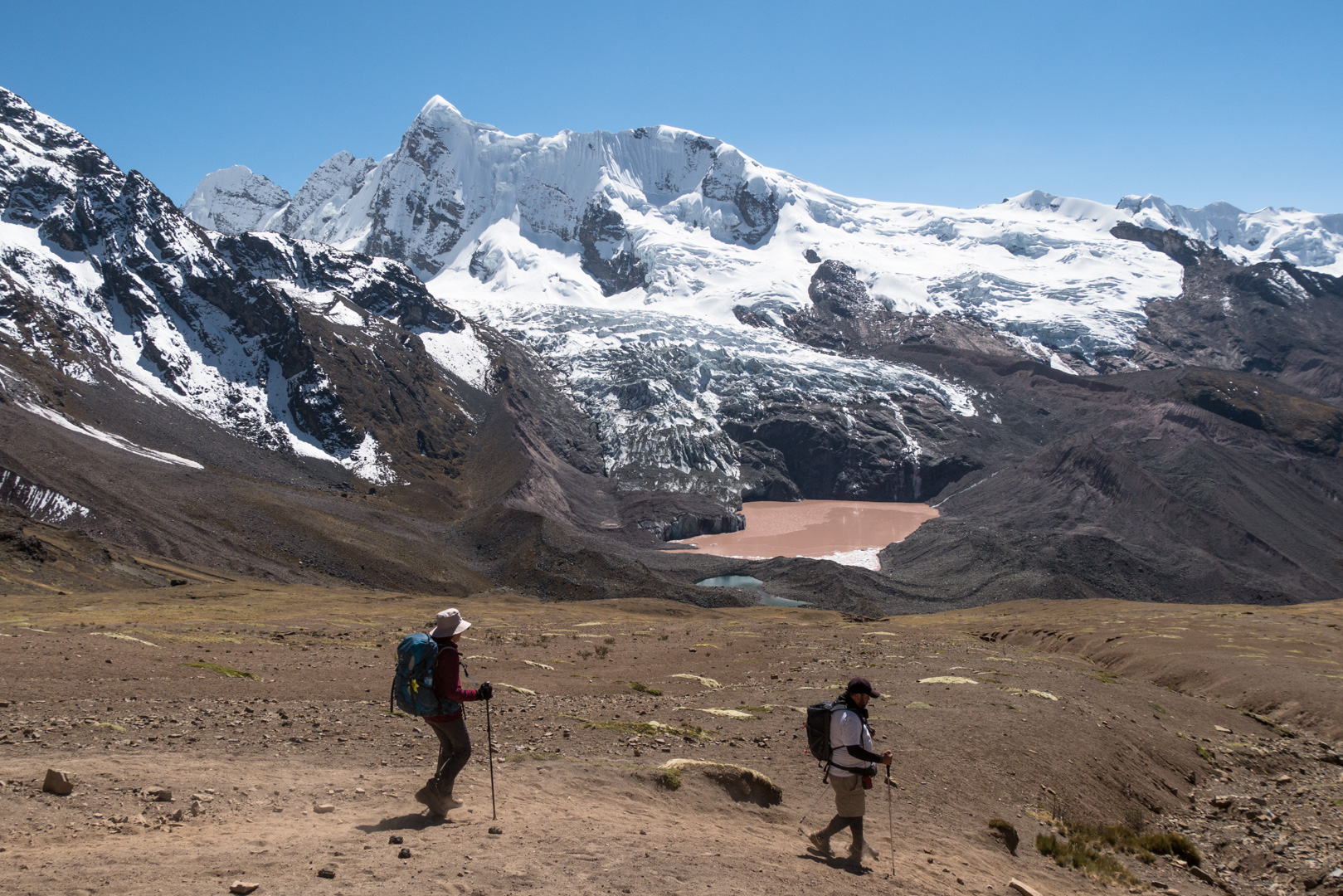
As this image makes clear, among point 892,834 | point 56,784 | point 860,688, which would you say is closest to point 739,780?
point 892,834

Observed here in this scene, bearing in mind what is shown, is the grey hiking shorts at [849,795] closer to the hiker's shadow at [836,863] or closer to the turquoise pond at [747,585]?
the hiker's shadow at [836,863]

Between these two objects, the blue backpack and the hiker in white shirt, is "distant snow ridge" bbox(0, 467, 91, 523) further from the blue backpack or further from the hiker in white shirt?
the hiker in white shirt

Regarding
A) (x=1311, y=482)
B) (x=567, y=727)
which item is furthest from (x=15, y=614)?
(x=1311, y=482)

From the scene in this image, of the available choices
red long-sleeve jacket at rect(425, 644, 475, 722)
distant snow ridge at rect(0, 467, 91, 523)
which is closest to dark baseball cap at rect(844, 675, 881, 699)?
red long-sleeve jacket at rect(425, 644, 475, 722)

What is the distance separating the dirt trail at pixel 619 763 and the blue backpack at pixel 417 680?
1768 mm

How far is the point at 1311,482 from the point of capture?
186 meters

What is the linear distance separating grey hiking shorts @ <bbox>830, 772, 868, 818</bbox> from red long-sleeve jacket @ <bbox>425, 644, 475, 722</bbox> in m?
5.96

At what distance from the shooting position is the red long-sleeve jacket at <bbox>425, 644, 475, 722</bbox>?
524 inches

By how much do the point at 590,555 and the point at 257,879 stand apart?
109 m

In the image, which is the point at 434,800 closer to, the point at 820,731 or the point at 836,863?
the point at 820,731

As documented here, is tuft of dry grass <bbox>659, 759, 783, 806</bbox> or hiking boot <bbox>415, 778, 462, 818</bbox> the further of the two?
tuft of dry grass <bbox>659, 759, 783, 806</bbox>

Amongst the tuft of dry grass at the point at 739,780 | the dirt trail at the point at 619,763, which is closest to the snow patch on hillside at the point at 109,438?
the dirt trail at the point at 619,763

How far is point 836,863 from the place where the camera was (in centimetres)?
1405

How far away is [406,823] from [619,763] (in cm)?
589
